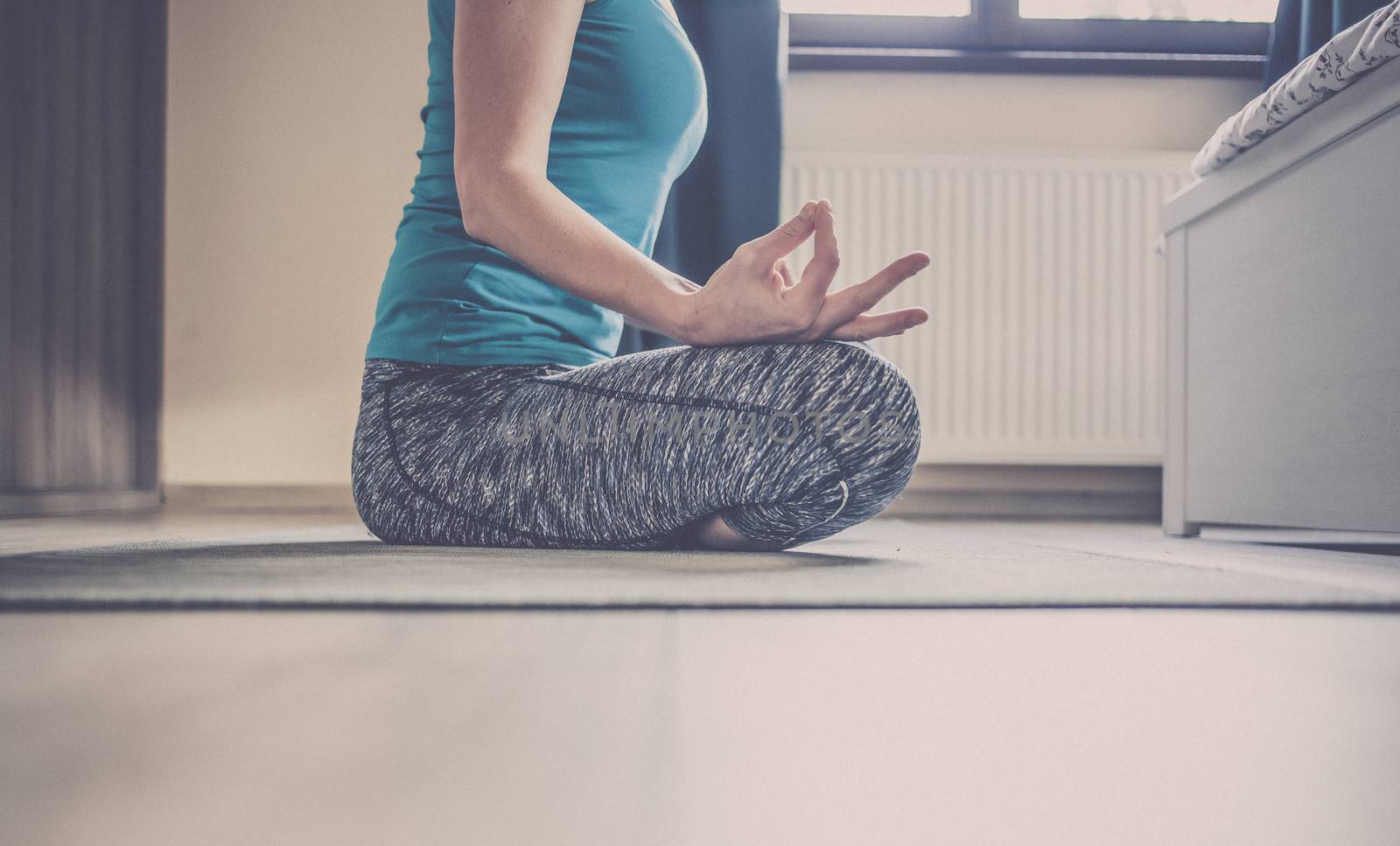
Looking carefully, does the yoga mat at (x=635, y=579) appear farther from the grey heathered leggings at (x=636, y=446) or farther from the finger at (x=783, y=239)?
the finger at (x=783, y=239)

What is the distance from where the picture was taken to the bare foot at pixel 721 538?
810 mm

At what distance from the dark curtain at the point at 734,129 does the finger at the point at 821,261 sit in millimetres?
1465

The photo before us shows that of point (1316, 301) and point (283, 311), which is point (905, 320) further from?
point (283, 311)

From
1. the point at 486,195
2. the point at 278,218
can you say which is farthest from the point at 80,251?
the point at 486,195

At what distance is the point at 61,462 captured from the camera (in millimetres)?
2057

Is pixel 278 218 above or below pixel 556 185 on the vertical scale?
above

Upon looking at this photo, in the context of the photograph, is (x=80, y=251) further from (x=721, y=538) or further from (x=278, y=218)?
(x=721, y=538)

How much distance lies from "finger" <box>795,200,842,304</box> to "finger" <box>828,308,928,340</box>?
0.06 m

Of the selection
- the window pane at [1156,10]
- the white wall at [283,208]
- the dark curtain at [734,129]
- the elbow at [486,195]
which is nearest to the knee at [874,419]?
the elbow at [486,195]

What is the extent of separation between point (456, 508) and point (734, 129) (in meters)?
1.52

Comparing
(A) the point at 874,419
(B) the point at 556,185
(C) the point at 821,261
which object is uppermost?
(B) the point at 556,185

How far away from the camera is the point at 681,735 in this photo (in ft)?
0.92

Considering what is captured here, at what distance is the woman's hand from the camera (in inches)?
25.3

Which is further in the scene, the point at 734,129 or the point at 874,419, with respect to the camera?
the point at 734,129
